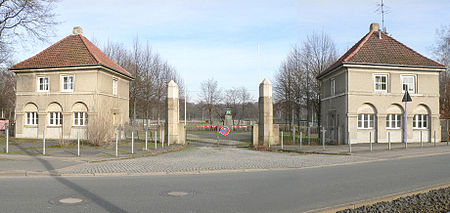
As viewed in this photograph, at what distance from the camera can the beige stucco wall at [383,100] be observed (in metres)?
24.6

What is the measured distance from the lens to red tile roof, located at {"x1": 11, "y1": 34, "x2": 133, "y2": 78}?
2667 centimetres

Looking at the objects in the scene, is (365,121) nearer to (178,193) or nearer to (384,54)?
(384,54)

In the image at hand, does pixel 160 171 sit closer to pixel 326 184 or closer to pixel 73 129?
pixel 326 184

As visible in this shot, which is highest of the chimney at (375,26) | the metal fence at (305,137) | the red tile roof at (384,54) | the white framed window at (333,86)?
the chimney at (375,26)

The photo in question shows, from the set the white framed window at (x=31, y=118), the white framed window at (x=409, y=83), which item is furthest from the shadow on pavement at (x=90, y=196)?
the white framed window at (x=409, y=83)

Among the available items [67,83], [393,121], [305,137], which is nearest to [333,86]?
[393,121]

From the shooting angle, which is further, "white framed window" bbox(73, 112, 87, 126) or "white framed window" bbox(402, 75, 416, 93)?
"white framed window" bbox(73, 112, 87, 126)

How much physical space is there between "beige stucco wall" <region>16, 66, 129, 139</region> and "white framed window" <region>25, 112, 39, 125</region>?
28 cm

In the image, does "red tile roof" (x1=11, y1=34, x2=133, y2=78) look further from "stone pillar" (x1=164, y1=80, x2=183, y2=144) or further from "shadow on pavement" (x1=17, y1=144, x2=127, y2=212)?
"shadow on pavement" (x1=17, y1=144, x2=127, y2=212)

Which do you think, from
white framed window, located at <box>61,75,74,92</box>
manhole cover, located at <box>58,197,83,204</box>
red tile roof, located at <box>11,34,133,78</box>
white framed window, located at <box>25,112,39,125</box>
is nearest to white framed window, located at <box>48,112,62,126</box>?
white framed window, located at <box>25,112,39,125</box>

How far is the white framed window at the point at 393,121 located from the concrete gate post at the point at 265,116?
911 centimetres

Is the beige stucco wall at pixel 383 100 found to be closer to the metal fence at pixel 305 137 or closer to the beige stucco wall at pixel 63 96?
the metal fence at pixel 305 137

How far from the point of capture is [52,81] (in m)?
27.1

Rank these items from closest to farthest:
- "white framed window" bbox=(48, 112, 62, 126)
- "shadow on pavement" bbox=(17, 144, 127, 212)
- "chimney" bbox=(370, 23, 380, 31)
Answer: "shadow on pavement" bbox=(17, 144, 127, 212), "white framed window" bbox=(48, 112, 62, 126), "chimney" bbox=(370, 23, 380, 31)
